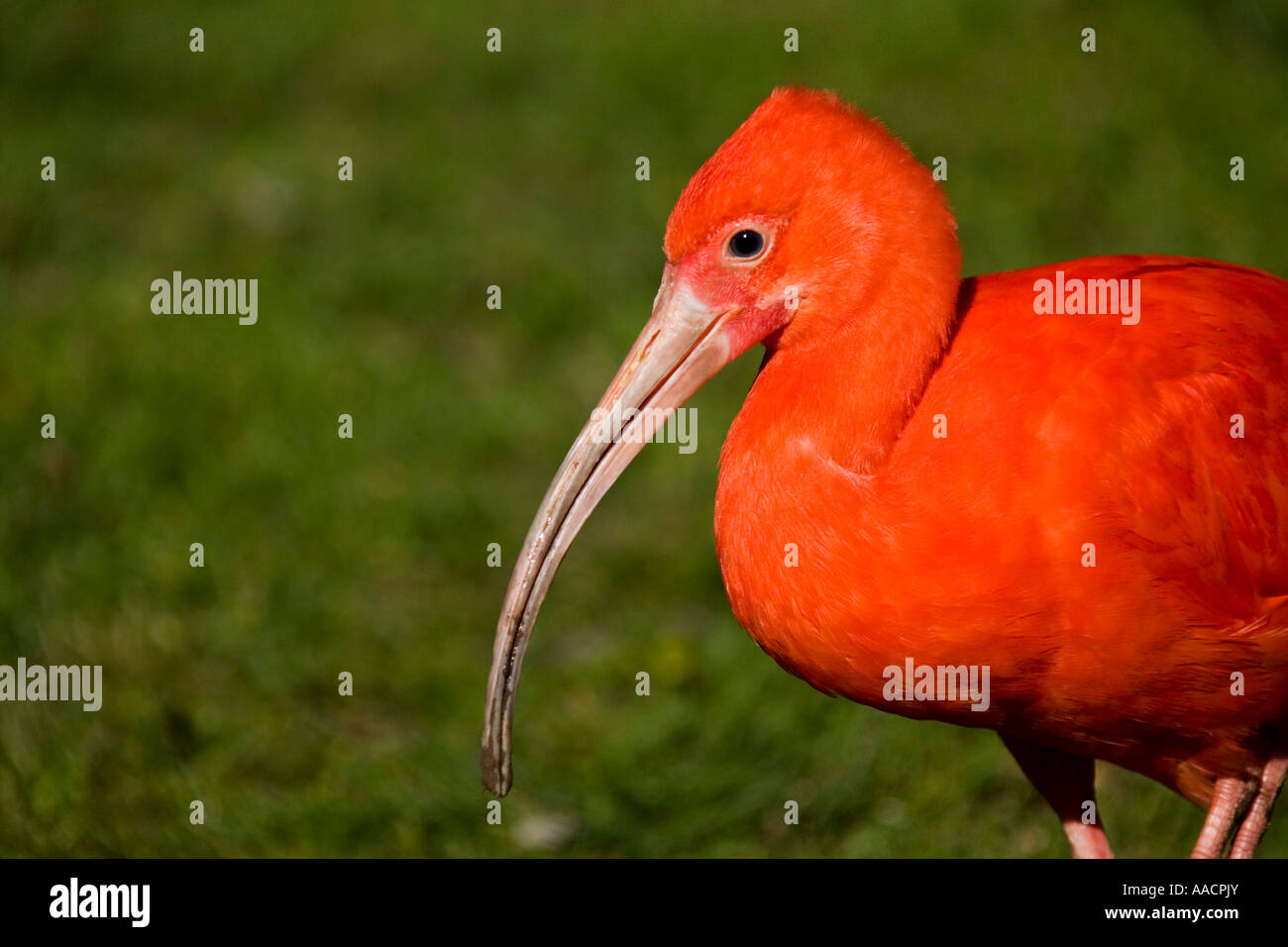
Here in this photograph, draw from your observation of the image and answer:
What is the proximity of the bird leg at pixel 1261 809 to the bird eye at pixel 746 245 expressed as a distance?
6.37ft

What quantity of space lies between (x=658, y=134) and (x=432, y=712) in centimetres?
449

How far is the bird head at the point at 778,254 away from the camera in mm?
3203

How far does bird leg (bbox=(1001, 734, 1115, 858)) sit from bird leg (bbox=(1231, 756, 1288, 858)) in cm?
35

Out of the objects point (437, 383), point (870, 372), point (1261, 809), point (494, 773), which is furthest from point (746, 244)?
point (437, 383)

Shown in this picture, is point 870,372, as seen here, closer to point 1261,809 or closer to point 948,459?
point 948,459

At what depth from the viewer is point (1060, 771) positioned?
396 centimetres

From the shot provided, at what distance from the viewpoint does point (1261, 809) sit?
3781 millimetres

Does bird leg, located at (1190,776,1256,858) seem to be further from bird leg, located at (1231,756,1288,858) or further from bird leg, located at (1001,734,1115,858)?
bird leg, located at (1001,734,1115,858)

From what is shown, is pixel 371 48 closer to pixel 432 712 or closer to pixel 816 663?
pixel 432 712

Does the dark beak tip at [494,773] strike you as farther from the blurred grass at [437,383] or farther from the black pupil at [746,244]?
the black pupil at [746,244]

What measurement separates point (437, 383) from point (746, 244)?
153 inches

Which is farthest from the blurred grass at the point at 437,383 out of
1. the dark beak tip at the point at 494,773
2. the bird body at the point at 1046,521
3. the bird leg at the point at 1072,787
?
the bird body at the point at 1046,521

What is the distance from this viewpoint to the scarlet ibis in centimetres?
313
